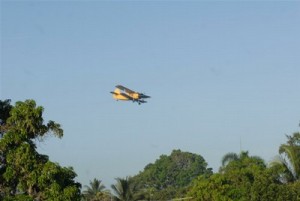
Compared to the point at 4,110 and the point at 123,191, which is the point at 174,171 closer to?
the point at 123,191

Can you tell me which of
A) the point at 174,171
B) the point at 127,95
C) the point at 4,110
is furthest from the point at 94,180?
the point at 174,171

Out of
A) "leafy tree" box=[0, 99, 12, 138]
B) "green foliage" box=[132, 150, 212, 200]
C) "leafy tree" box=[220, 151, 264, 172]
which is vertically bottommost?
"leafy tree" box=[0, 99, 12, 138]

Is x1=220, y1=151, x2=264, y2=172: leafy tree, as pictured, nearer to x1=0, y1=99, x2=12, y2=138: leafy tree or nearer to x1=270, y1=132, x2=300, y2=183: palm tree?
x1=270, y1=132, x2=300, y2=183: palm tree

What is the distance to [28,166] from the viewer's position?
23.6 meters

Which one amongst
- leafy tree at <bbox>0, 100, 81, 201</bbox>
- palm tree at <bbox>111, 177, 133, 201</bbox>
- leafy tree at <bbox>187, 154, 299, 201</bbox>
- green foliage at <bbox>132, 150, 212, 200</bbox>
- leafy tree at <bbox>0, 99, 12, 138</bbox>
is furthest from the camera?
green foliage at <bbox>132, 150, 212, 200</bbox>

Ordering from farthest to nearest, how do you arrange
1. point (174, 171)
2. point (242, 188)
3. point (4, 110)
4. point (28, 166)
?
point (174, 171) → point (242, 188) → point (4, 110) → point (28, 166)

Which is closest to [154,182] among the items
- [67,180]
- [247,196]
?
[247,196]

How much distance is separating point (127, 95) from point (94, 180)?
8.36m

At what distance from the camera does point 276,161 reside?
4234 centimetres

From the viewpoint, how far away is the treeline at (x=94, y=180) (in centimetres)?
2367

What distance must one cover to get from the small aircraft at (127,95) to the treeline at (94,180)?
6.21 metres

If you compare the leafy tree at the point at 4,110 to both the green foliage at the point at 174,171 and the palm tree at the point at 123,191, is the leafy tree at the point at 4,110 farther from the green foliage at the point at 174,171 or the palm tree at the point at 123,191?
the green foliage at the point at 174,171

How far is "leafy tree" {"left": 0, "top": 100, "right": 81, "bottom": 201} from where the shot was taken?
23.6 m

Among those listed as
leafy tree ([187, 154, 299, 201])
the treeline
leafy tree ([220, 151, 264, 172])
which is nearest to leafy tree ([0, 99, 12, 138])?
the treeline
